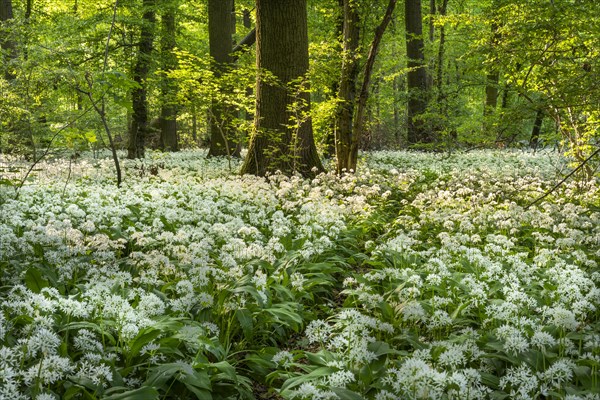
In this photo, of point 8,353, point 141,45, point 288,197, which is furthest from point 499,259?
point 141,45

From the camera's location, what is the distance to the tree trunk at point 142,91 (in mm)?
14788

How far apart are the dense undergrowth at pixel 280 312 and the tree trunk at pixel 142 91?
25.7 ft

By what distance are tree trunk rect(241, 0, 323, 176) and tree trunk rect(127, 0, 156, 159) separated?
17.9ft

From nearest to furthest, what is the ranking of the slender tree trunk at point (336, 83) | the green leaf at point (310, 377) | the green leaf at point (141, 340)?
1. the green leaf at point (310, 377)
2. the green leaf at point (141, 340)
3. the slender tree trunk at point (336, 83)

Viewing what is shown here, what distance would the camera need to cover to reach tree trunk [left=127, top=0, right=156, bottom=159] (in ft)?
48.5

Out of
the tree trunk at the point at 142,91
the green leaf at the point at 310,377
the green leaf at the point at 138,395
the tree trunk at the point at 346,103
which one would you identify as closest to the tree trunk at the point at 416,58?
the tree trunk at the point at 346,103

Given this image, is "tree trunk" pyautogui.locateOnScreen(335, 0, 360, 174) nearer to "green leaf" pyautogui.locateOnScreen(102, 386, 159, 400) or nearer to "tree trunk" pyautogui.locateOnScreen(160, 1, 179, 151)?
"tree trunk" pyautogui.locateOnScreen(160, 1, 179, 151)

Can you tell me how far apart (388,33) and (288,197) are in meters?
13.8

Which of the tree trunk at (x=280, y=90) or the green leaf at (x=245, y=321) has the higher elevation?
the tree trunk at (x=280, y=90)

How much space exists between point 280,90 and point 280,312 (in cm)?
731

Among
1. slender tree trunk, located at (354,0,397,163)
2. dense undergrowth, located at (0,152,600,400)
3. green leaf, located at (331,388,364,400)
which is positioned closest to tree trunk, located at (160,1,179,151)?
slender tree trunk, located at (354,0,397,163)

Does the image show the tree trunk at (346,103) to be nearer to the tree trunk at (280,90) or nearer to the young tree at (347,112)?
the young tree at (347,112)

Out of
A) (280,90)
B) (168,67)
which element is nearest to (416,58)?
(168,67)

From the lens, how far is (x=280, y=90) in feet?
34.7
